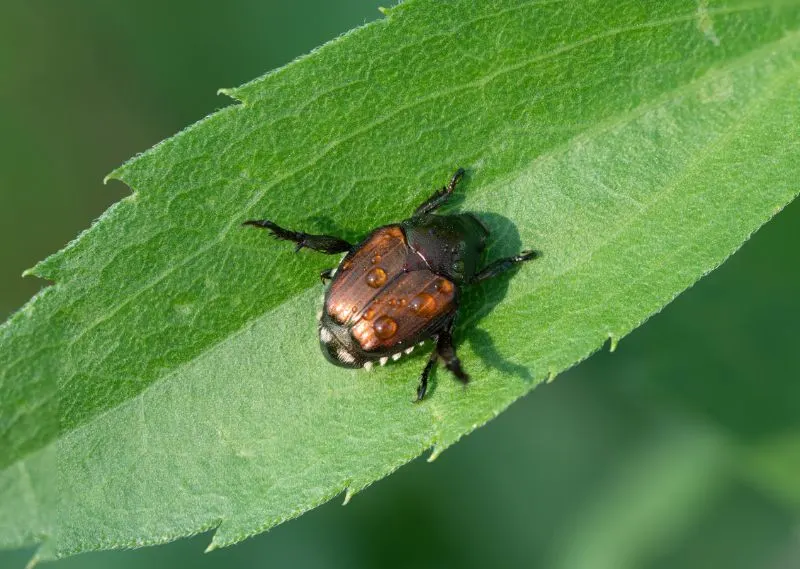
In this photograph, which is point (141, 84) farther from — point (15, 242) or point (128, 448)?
point (128, 448)

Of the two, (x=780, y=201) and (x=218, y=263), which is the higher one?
(x=218, y=263)

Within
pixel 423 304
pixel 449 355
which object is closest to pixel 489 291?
pixel 423 304

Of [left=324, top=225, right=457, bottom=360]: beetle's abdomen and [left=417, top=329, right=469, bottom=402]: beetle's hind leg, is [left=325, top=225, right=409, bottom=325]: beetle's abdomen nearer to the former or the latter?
[left=324, top=225, right=457, bottom=360]: beetle's abdomen

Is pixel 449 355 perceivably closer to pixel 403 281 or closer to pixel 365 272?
pixel 403 281

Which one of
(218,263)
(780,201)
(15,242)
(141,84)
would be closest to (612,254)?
(780,201)

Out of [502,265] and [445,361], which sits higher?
[502,265]

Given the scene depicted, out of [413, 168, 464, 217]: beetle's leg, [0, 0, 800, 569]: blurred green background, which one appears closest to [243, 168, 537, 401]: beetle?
[413, 168, 464, 217]: beetle's leg
